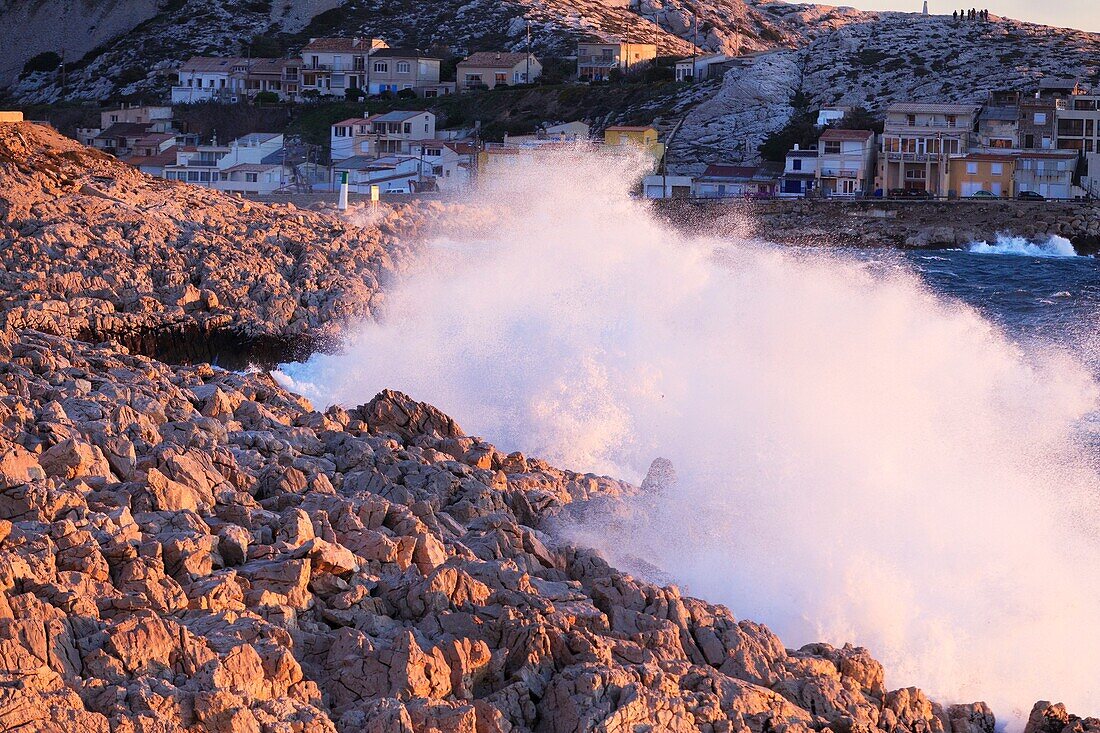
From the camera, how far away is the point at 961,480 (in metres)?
15.2

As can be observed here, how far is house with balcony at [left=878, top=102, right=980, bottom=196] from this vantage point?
5344 cm

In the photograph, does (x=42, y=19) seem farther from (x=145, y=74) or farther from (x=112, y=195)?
(x=112, y=195)

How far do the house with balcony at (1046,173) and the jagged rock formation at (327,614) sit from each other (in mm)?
43549

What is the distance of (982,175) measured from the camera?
52.9m

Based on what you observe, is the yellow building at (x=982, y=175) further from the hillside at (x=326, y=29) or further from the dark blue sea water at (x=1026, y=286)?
the hillside at (x=326, y=29)

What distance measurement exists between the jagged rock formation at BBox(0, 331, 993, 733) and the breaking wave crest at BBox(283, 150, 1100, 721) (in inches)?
60.7

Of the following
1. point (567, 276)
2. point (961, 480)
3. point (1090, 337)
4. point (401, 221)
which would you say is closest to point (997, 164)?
point (1090, 337)

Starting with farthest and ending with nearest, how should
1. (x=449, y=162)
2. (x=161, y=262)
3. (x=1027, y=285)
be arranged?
(x=449, y=162)
(x=1027, y=285)
(x=161, y=262)

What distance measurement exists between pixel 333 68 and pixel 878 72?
83.9ft

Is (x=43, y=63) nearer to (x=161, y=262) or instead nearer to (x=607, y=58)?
(x=607, y=58)

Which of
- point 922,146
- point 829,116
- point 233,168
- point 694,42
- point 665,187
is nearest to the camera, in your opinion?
point 233,168

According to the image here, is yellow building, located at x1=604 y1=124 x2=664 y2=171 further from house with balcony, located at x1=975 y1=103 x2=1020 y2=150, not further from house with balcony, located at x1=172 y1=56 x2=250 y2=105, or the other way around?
house with balcony, located at x1=172 y1=56 x2=250 y2=105

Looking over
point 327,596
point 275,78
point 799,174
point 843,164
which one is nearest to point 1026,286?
point 843,164

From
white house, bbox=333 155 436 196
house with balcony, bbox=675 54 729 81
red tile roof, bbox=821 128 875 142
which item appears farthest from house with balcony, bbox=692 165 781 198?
house with balcony, bbox=675 54 729 81
